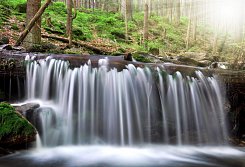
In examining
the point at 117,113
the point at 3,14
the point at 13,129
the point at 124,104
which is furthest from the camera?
the point at 3,14

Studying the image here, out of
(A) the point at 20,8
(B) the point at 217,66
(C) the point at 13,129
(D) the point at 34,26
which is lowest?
(C) the point at 13,129

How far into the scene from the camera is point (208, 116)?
8109 millimetres

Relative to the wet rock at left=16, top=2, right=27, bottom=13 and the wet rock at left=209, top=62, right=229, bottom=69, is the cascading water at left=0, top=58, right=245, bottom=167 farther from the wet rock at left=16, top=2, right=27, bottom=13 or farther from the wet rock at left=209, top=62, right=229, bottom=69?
the wet rock at left=16, top=2, right=27, bottom=13

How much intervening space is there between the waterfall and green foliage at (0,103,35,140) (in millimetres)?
1107

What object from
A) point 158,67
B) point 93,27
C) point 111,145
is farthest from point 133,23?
point 111,145

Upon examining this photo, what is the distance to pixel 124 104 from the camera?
7.67 metres

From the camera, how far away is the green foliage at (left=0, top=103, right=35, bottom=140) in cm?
554

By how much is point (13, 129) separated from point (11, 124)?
0.34 ft

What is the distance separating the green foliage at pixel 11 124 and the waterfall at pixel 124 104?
43.6 inches

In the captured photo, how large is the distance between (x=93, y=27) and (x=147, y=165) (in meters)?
16.6

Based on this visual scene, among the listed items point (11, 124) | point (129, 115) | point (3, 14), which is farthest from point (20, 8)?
point (11, 124)

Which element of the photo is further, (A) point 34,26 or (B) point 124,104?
(A) point 34,26

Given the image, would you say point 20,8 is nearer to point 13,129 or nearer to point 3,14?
point 3,14

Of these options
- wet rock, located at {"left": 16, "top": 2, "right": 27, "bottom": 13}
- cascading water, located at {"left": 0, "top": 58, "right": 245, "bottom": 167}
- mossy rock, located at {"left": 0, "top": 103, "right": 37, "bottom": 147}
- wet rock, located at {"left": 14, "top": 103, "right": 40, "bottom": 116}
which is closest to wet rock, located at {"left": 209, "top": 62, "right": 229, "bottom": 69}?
cascading water, located at {"left": 0, "top": 58, "right": 245, "bottom": 167}
